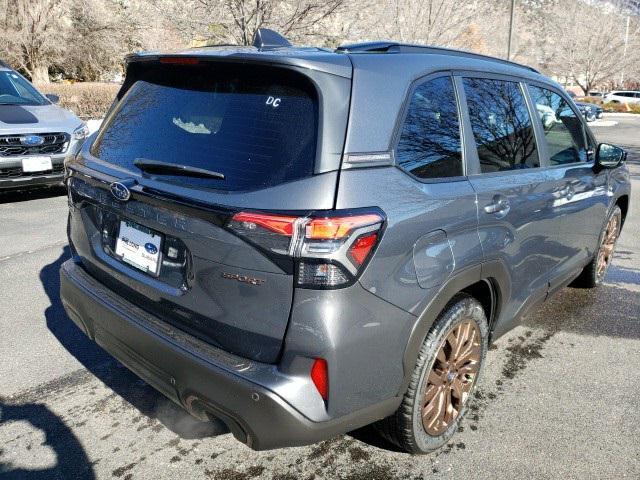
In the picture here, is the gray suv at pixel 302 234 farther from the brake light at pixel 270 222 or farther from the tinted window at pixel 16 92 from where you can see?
the tinted window at pixel 16 92

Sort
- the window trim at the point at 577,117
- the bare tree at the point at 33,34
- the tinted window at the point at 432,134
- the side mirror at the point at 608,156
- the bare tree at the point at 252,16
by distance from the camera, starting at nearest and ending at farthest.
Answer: the tinted window at the point at 432,134, the window trim at the point at 577,117, the side mirror at the point at 608,156, the bare tree at the point at 252,16, the bare tree at the point at 33,34

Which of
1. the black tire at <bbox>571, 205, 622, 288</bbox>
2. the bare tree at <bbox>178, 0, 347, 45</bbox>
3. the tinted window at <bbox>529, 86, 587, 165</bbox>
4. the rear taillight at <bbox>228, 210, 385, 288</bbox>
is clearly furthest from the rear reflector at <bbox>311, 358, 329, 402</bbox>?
the bare tree at <bbox>178, 0, 347, 45</bbox>

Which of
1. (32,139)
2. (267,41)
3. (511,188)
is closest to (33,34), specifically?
(32,139)

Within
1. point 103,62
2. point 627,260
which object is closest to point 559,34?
point 103,62

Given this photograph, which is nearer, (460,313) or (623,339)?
(460,313)

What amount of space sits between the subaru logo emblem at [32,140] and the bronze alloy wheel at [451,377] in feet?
21.4

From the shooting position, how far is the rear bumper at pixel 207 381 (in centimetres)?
201

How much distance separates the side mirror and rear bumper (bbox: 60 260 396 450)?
8.62ft

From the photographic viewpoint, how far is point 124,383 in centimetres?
321

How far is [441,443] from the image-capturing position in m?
2.69

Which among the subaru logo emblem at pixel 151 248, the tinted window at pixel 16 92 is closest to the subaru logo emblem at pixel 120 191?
the subaru logo emblem at pixel 151 248

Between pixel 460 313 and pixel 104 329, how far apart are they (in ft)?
5.24

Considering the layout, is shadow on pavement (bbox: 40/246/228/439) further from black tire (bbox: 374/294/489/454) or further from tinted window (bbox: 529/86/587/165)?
tinted window (bbox: 529/86/587/165)

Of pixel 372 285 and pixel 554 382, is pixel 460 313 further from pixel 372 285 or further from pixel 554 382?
pixel 554 382
